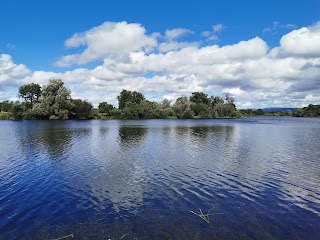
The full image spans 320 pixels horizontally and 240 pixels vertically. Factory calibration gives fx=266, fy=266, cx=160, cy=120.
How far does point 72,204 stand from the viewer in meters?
15.5

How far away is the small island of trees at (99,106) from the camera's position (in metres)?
120

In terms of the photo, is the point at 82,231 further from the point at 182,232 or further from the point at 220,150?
the point at 220,150

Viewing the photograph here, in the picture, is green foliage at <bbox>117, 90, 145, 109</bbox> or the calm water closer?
the calm water

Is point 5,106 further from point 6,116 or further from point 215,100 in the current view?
point 215,100

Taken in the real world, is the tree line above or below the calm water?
above

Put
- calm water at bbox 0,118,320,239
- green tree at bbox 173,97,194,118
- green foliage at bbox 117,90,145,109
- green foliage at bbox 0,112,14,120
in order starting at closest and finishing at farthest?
1. calm water at bbox 0,118,320,239
2. green foliage at bbox 0,112,14,120
3. green tree at bbox 173,97,194,118
4. green foliage at bbox 117,90,145,109

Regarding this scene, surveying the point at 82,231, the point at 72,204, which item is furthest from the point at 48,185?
the point at 82,231

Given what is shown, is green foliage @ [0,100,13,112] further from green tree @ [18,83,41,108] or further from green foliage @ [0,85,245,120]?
green tree @ [18,83,41,108]

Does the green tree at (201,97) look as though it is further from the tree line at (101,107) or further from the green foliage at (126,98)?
the green foliage at (126,98)

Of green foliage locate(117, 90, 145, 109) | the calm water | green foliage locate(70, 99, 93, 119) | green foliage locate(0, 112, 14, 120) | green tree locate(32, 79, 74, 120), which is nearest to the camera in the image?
the calm water

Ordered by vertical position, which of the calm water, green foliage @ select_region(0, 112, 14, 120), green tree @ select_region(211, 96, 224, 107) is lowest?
the calm water

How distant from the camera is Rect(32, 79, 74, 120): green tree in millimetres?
118425

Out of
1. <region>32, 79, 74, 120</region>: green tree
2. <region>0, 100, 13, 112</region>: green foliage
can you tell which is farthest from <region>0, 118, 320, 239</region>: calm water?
<region>0, 100, 13, 112</region>: green foliage

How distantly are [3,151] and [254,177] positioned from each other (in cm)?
3004
